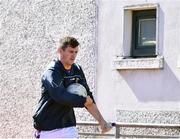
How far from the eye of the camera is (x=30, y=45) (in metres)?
8.80

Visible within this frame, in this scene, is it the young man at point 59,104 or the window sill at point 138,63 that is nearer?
the young man at point 59,104

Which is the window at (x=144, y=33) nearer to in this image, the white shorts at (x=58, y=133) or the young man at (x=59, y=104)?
the young man at (x=59, y=104)

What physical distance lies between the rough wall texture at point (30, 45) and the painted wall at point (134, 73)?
0.18 m

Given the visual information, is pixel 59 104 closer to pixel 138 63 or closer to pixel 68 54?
pixel 68 54

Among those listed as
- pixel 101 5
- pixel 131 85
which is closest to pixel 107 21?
pixel 101 5

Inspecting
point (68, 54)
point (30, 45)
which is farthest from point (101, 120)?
point (30, 45)

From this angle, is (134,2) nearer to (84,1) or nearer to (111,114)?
(84,1)

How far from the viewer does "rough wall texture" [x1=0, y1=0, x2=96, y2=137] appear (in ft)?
27.1

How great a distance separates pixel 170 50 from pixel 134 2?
91cm

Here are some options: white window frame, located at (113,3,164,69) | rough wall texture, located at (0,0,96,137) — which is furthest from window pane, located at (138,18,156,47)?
rough wall texture, located at (0,0,96,137)

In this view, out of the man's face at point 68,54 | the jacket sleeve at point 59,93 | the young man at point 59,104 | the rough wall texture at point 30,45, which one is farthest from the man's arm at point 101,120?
the rough wall texture at point 30,45

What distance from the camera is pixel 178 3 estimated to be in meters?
7.48

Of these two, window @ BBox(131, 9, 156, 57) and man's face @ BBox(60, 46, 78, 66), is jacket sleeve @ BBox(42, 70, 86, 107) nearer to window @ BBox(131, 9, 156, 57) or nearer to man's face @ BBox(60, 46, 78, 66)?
man's face @ BBox(60, 46, 78, 66)

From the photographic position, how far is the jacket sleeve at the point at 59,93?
4.71 meters
